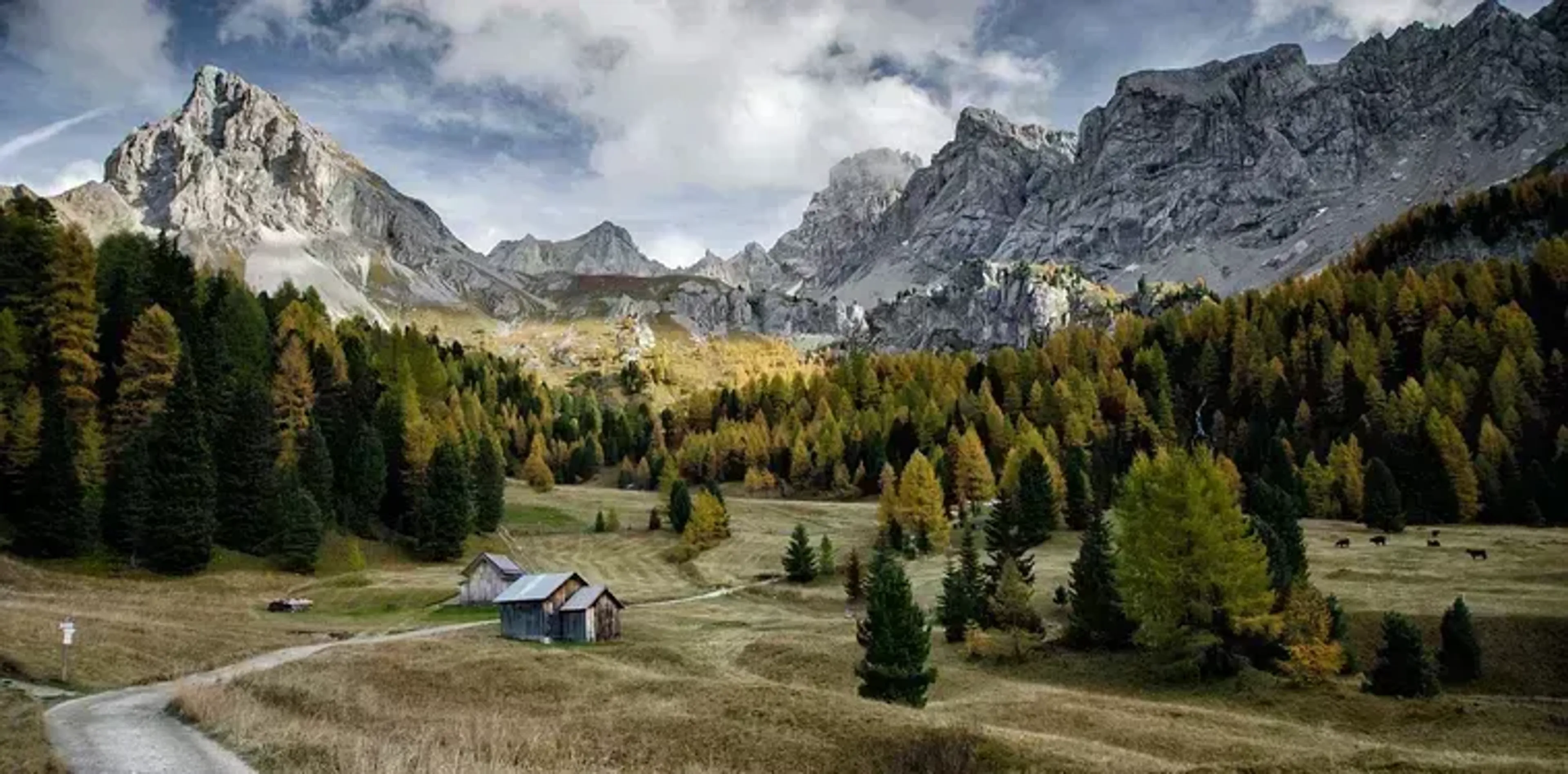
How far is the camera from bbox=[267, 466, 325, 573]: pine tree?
239 feet

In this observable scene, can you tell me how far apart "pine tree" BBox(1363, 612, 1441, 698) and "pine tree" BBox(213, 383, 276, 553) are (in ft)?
243

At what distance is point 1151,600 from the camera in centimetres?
5128

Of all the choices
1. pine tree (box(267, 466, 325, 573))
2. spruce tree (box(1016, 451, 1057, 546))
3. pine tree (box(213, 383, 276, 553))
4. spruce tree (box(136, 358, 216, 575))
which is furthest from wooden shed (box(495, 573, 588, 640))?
spruce tree (box(1016, 451, 1057, 546))

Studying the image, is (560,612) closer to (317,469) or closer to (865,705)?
(317,469)

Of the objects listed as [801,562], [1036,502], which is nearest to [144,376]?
[801,562]

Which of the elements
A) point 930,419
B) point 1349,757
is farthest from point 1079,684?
point 930,419

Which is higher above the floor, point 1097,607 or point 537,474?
point 537,474

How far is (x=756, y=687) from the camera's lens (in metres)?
34.5

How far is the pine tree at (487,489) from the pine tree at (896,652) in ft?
243

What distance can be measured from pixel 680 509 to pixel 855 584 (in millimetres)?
43815

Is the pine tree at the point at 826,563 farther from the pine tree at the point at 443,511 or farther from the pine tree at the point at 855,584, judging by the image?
the pine tree at the point at 443,511

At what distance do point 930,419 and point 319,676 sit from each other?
123m

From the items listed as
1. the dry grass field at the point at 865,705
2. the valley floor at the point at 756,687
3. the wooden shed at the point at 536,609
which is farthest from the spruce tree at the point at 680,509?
the wooden shed at the point at 536,609

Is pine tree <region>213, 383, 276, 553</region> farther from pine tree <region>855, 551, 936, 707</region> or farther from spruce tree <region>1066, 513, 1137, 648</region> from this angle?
spruce tree <region>1066, 513, 1137, 648</region>
